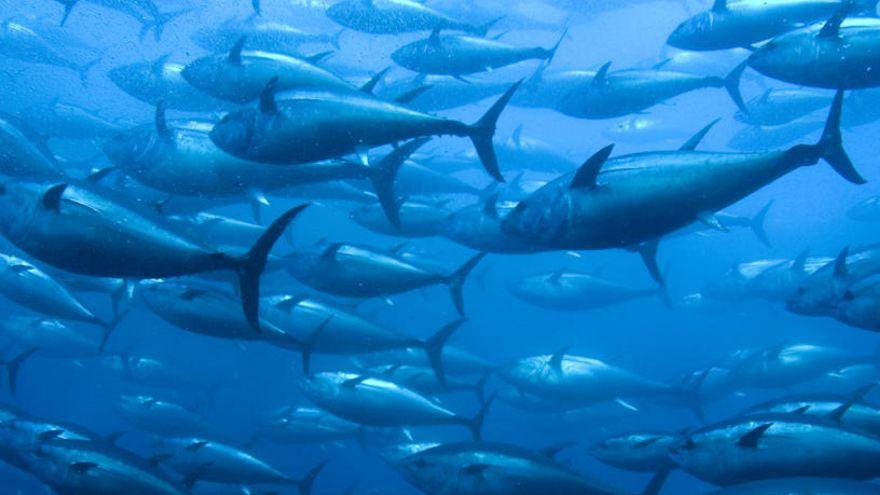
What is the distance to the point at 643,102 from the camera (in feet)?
17.0

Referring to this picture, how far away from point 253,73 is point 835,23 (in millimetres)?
3339

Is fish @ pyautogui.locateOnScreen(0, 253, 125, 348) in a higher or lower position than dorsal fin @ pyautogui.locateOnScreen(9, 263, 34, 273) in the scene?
lower

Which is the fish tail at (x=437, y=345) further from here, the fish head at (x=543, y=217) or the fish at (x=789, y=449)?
the fish head at (x=543, y=217)

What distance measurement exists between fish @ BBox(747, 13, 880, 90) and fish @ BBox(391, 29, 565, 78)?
2.40 m

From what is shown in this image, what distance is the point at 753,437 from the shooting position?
3340 mm

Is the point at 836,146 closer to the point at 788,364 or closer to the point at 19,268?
the point at 19,268

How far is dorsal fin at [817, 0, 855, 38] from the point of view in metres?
3.06

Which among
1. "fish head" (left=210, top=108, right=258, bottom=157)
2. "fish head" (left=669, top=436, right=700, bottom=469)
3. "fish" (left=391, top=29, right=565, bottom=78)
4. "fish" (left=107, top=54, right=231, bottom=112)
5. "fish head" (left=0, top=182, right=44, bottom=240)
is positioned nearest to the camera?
"fish head" (left=0, top=182, right=44, bottom=240)

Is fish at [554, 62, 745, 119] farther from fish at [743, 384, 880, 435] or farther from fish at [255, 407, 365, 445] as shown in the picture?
fish at [255, 407, 365, 445]

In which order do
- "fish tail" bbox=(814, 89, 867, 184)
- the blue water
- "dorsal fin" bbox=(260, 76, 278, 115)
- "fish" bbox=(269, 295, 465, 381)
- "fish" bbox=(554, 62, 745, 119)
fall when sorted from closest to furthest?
"fish tail" bbox=(814, 89, 867, 184) → "dorsal fin" bbox=(260, 76, 278, 115) → "fish" bbox=(269, 295, 465, 381) → "fish" bbox=(554, 62, 745, 119) → the blue water

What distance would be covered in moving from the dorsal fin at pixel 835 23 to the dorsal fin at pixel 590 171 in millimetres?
1656

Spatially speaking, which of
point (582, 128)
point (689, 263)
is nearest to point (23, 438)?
point (689, 263)

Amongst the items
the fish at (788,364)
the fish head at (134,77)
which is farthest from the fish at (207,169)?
the fish at (788,364)

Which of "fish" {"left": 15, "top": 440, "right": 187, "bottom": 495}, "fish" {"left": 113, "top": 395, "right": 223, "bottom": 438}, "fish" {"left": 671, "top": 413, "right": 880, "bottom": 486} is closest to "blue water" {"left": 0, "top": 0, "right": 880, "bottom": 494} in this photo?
"fish" {"left": 113, "top": 395, "right": 223, "bottom": 438}
